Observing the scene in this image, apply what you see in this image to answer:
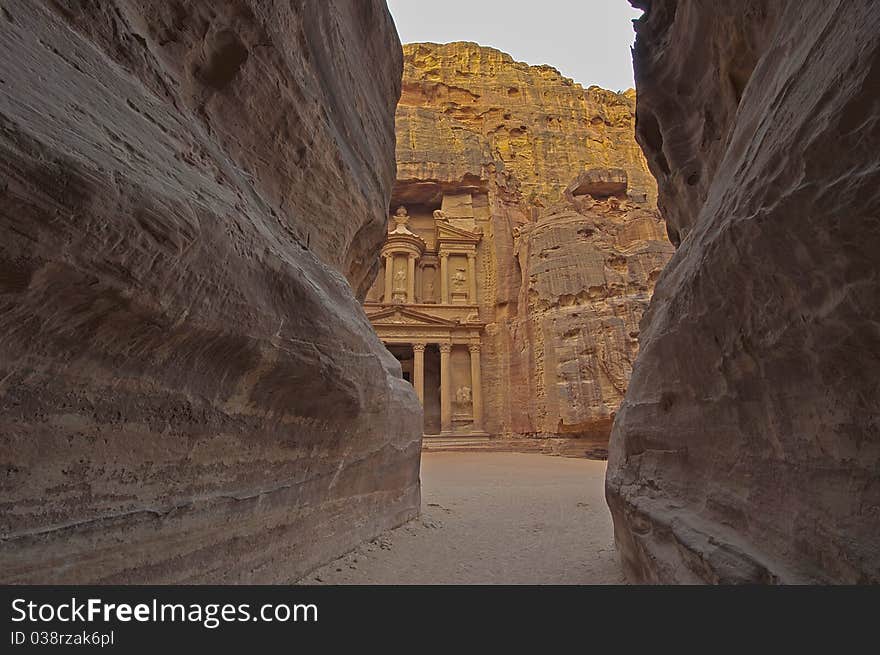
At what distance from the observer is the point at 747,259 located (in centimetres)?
182

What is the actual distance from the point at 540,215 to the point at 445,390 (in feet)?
32.6

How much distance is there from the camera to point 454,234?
85.7 feet

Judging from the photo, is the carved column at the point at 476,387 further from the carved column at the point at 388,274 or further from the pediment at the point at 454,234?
the pediment at the point at 454,234

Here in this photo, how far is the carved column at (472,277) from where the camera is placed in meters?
25.5

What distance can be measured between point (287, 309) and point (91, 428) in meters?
1.10

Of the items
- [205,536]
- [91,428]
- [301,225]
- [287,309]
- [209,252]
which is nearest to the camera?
[91,428]

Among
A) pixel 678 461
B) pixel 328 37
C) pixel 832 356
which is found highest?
pixel 328 37

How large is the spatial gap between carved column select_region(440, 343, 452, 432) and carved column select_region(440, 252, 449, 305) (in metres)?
3.04

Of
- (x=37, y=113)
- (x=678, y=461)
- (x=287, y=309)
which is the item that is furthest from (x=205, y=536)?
(x=678, y=461)

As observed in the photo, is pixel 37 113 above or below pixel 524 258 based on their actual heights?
below

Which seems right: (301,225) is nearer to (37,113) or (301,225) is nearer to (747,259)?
(37,113)

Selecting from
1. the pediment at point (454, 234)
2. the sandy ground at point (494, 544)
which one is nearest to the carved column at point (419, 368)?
the pediment at point (454, 234)

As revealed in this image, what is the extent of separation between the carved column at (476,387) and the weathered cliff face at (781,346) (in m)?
19.5

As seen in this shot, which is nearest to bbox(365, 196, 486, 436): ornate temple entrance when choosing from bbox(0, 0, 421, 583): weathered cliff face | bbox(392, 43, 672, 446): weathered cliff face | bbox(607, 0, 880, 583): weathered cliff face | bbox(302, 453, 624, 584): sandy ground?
bbox(392, 43, 672, 446): weathered cliff face
